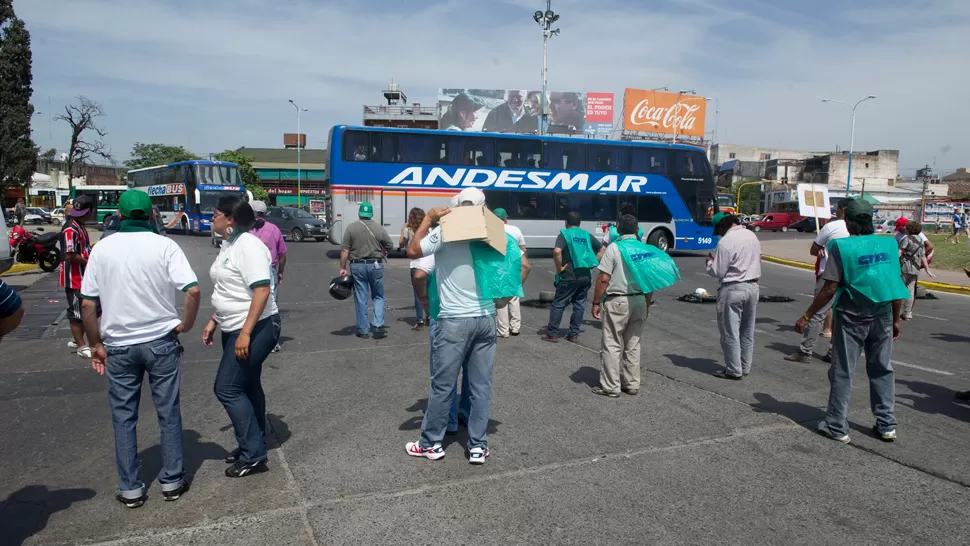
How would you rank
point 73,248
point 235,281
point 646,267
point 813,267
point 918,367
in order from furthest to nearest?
1. point 813,267
2. point 918,367
3. point 73,248
4. point 646,267
5. point 235,281

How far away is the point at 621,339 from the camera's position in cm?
593

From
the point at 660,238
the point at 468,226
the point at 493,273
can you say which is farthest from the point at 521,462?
the point at 660,238

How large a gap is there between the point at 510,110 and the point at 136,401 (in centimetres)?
5015

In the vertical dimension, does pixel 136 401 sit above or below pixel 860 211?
below

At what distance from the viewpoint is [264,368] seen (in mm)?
6840

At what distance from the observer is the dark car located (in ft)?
94.8

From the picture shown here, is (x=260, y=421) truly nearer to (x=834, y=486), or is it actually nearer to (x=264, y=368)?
(x=264, y=368)

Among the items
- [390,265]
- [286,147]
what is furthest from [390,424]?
[286,147]

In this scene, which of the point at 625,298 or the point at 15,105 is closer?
the point at 625,298

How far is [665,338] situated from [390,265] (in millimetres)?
11804

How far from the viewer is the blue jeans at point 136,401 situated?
11.8 feet

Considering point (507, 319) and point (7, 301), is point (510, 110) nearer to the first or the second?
point (507, 319)

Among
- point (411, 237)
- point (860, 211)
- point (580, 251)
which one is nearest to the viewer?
point (860, 211)

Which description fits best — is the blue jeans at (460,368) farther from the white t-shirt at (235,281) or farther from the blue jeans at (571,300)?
the blue jeans at (571,300)
